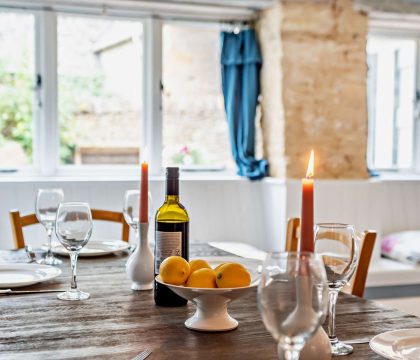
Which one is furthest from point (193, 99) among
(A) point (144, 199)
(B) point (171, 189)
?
(B) point (171, 189)

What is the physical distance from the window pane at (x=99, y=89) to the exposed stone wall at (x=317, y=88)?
35.4 inches

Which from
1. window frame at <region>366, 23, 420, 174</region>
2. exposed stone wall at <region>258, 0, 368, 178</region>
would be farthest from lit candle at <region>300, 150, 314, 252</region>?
window frame at <region>366, 23, 420, 174</region>

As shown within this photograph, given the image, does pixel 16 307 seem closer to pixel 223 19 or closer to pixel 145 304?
pixel 145 304

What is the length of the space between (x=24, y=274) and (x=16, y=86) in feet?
8.21

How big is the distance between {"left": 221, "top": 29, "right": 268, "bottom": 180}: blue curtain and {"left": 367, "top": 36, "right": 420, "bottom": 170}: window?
3.70 ft

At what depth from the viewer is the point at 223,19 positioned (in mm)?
4363

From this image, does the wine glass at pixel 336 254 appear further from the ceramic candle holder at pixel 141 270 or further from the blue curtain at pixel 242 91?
the blue curtain at pixel 242 91

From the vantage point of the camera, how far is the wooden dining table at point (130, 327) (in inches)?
44.0

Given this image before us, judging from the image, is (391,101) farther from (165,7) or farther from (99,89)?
(99,89)

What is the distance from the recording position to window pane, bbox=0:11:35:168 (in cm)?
399

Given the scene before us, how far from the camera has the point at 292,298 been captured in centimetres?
82

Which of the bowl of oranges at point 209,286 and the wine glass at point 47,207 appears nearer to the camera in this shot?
the bowl of oranges at point 209,286

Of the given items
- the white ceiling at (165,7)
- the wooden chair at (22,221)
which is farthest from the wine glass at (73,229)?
the white ceiling at (165,7)

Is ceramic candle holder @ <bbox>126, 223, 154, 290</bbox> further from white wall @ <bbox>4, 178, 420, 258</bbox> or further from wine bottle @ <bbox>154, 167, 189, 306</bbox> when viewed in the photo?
white wall @ <bbox>4, 178, 420, 258</bbox>
